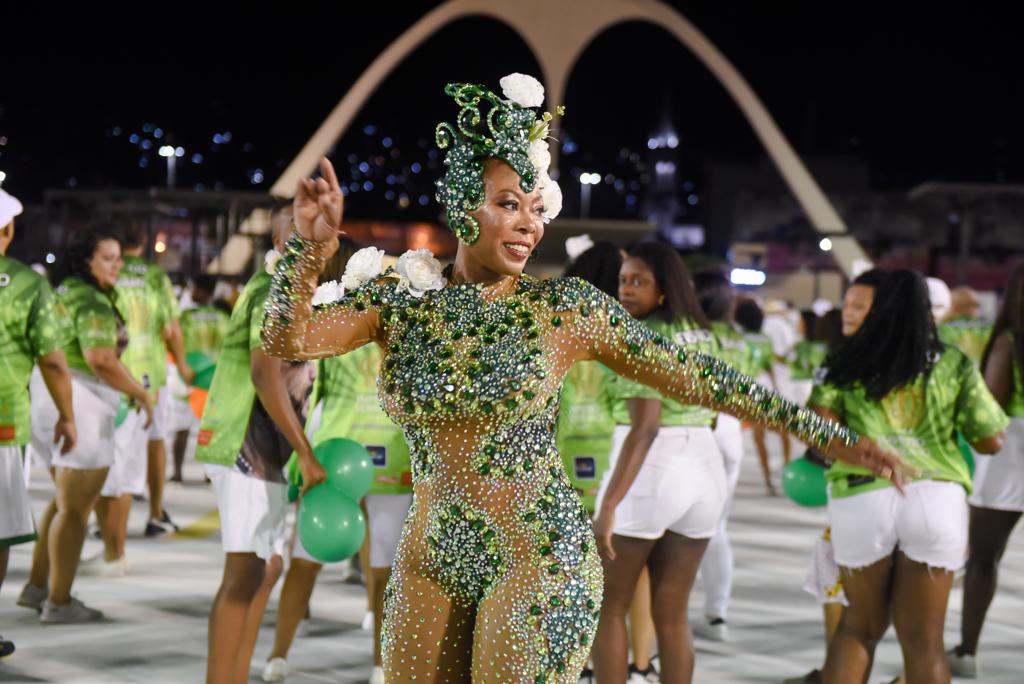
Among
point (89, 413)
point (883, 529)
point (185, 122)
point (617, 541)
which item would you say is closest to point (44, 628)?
point (89, 413)

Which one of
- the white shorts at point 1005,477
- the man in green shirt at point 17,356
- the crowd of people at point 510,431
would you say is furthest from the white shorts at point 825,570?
the man in green shirt at point 17,356

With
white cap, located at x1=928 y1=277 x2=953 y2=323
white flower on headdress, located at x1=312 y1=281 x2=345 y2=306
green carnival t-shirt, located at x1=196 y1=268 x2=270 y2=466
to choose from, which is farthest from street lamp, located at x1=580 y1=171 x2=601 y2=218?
white flower on headdress, located at x1=312 y1=281 x2=345 y2=306

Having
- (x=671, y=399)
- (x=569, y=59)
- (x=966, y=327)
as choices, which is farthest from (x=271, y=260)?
(x=569, y=59)

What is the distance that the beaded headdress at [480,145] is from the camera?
2955mm

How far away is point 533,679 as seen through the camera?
2.79 m

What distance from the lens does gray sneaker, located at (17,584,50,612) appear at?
275 inches

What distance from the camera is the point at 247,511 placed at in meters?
4.88

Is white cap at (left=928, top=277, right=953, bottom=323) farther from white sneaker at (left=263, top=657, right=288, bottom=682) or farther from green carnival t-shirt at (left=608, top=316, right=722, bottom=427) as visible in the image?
white sneaker at (left=263, top=657, right=288, bottom=682)

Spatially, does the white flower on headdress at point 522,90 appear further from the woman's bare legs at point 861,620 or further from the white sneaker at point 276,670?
Result: the white sneaker at point 276,670

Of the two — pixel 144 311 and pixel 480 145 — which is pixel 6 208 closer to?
pixel 144 311

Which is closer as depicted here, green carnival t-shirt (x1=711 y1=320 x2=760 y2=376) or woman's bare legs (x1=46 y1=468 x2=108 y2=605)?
woman's bare legs (x1=46 y1=468 x2=108 y2=605)

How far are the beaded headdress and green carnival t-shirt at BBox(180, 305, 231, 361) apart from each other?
8584 millimetres

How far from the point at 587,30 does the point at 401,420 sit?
153ft

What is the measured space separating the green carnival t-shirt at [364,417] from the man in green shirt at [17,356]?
1.15m
